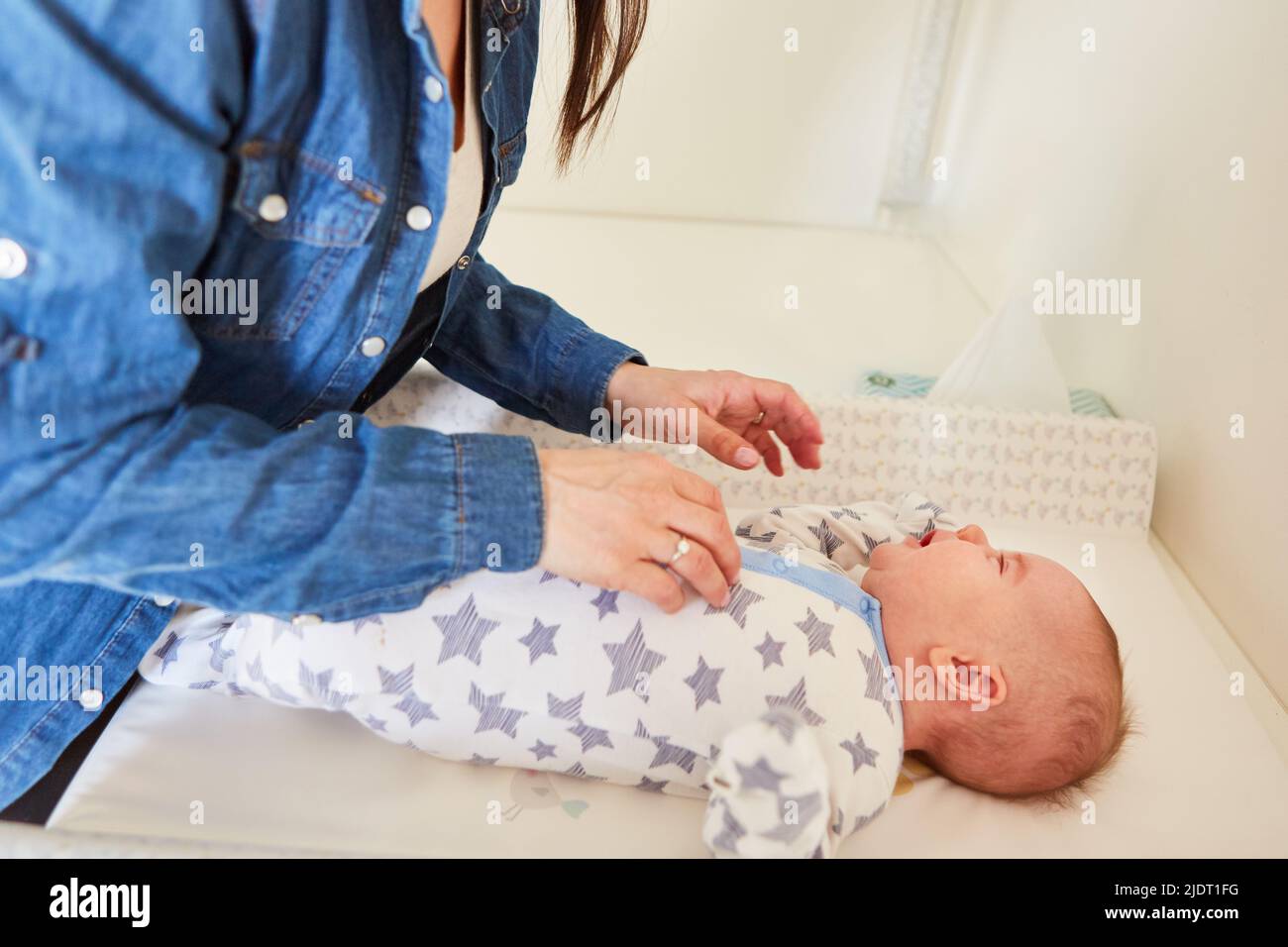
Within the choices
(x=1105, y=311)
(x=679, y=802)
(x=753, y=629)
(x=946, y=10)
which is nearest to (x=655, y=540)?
(x=753, y=629)

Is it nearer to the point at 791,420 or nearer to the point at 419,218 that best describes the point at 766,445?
the point at 791,420

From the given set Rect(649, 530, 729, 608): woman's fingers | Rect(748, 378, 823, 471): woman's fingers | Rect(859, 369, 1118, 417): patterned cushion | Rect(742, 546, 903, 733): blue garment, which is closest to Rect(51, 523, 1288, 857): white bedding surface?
Rect(742, 546, 903, 733): blue garment

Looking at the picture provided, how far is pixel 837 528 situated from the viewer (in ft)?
3.83

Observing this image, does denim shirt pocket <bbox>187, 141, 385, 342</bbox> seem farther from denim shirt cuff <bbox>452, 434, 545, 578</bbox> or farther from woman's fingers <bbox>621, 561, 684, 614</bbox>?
woman's fingers <bbox>621, 561, 684, 614</bbox>

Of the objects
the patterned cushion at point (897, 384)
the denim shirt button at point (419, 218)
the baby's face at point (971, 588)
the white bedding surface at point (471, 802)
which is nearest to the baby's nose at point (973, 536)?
the baby's face at point (971, 588)

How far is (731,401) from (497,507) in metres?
0.43

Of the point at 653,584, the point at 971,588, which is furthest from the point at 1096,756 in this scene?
the point at 653,584

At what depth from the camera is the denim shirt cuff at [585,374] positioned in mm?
1082

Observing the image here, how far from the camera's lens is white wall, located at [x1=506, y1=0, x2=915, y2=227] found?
2271mm

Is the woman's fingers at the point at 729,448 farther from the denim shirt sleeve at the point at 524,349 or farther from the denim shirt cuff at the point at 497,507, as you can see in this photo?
the denim shirt cuff at the point at 497,507

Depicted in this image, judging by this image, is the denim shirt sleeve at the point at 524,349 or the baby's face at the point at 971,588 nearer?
the baby's face at the point at 971,588

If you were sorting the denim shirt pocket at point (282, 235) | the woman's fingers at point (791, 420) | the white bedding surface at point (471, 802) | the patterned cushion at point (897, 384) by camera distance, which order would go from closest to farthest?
the denim shirt pocket at point (282, 235) → the white bedding surface at point (471, 802) → the woman's fingers at point (791, 420) → the patterned cushion at point (897, 384)

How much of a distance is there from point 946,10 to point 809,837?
2104 mm

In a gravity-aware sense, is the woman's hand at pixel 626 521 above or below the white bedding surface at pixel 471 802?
above
